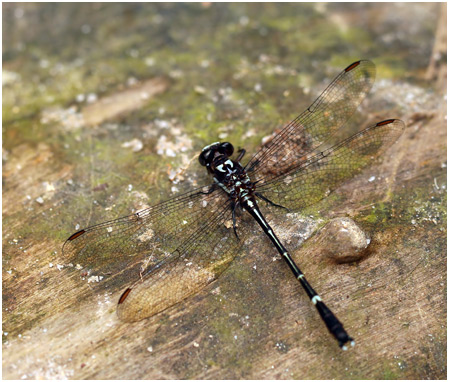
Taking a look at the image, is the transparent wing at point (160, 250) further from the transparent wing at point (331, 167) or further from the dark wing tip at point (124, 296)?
the transparent wing at point (331, 167)

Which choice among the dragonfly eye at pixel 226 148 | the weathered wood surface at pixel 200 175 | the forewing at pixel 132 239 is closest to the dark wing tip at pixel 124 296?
the weathered wood surface at pixel 200 175

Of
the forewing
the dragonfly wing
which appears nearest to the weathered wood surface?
the dragonfly wing

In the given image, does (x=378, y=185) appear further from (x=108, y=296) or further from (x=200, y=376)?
(x=108, y=296)

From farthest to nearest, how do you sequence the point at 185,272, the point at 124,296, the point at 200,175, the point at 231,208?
the point at 200,175 → the point at 231,208 → the point at 185,272 → the point at 124,296

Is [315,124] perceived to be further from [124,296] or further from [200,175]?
[124,296]

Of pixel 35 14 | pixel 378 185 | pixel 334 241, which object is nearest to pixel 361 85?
pixel 378 185

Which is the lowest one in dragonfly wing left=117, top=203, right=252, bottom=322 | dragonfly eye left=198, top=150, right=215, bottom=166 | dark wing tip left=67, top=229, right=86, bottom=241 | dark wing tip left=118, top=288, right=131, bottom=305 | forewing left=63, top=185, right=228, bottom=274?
dragonfly wing left=117, top=203, right=252, bottom=322

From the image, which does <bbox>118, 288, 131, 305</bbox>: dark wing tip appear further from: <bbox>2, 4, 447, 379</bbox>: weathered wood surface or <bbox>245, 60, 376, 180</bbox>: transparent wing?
<bbox>245, 60, 376, 180</bbox>: transparent wing

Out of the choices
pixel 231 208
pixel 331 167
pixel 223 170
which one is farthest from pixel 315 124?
pixel 231 208
